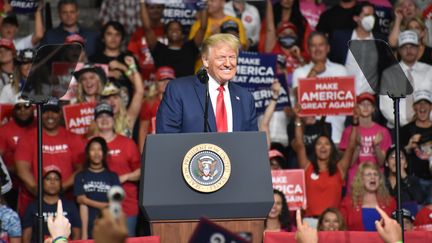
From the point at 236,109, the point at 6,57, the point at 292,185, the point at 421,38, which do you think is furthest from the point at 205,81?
the point at 421,38

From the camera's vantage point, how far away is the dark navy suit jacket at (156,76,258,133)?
7.13 m

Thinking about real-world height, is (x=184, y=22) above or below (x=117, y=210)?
above

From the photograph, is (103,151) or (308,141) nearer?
(103,151)

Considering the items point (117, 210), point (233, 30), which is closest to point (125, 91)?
point (233, 30)

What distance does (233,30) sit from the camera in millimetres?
12336

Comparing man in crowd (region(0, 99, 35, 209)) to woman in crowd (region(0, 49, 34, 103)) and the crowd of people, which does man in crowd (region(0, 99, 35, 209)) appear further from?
woman in crowd (region(0, 49, 34, 103))

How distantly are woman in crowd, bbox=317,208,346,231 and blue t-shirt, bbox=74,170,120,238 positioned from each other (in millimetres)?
1866

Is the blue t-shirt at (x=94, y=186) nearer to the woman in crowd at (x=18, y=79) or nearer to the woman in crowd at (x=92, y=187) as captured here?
the woman in crowd at (x=92, y=187)

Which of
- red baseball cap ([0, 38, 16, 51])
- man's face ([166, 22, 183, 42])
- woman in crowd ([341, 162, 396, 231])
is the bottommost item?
woman in crowd ([341, 162, 396, 231])

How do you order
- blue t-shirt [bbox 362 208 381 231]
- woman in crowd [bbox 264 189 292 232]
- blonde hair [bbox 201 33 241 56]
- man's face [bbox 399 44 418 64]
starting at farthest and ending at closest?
man's face [bbox 399 44 418 64] < blue t-shirt [bbox 362 208 381 231] < woman in crowd [bbox 264 189 292 232] < blonde hair [bbox 201 33 241 56]

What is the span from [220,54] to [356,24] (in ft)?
20.6

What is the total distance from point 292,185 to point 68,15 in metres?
3.48

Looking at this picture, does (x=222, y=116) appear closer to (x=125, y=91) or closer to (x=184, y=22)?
(x=125, y=91)

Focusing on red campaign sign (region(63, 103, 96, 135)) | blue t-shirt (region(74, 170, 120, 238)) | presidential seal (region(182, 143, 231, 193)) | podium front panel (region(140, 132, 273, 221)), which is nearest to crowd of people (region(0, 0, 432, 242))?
blue t-shirt (region(74, 170, 120, 238))
